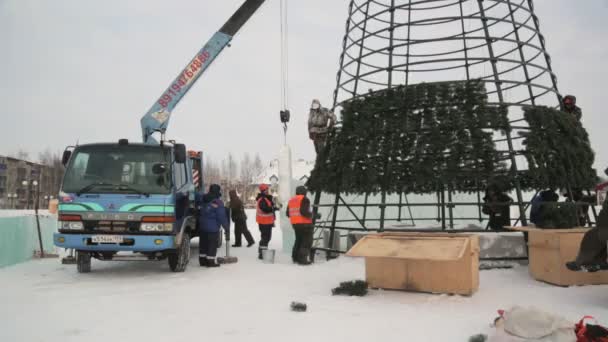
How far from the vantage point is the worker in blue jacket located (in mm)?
9719

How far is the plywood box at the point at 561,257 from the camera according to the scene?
657 centimetres

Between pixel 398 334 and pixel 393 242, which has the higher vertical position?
pixel 393 242

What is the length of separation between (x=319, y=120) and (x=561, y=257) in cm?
542

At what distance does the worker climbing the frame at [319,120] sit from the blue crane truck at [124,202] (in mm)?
2977

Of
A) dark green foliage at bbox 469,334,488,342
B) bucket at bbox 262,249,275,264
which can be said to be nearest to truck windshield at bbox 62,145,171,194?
Result: bucket at bbox 262,249,275,264

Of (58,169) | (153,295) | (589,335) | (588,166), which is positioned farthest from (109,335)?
(58,169)

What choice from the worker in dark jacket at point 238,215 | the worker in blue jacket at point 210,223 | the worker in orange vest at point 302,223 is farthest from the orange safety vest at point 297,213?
the worker in dark jacket at point 238,215

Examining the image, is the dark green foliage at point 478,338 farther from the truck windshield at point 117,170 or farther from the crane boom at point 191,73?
the crane boom at point 191,73

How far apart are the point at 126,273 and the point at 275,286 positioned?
3478mm

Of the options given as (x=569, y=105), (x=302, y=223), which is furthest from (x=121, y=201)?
(x=569, y=105)

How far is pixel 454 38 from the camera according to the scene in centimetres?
864

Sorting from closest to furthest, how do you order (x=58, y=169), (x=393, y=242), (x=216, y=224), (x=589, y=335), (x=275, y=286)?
(x=589, y=335) < (x=393, y=242) < (x=275, y=286) < (x=216, y=224) < (x=58, y=169)

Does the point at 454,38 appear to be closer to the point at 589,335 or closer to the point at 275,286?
the point at 275,286

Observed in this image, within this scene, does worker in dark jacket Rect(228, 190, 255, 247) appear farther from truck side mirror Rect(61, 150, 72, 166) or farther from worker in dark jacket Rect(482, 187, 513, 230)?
worker in dark jacket Rect(482, 187, 513, 230)
